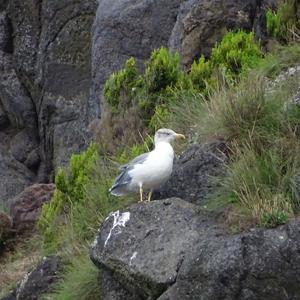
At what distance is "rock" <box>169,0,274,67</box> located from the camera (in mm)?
13867

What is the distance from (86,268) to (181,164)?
4.11 ft

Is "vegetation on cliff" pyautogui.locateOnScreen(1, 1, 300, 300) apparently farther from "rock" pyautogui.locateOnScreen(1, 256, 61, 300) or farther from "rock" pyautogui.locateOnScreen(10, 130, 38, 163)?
"rock" pyautogui.locateOnScreen(10, 130, 38, 163)

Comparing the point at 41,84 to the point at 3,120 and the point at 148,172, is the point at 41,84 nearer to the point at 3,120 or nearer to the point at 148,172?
the point at 3,120

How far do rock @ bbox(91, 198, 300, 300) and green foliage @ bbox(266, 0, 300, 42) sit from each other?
4.37m

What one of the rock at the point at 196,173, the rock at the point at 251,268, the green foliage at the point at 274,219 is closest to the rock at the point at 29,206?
the rock at the point at 196,173

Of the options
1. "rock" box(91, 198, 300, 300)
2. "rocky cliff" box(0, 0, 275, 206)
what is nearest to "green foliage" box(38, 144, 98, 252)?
"rock" box(91, 198, 300, 300)

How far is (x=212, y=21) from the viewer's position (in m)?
13.9

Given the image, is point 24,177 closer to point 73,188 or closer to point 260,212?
point 73,188

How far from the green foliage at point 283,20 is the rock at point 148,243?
4.30 meters

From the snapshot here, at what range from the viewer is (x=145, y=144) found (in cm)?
1137

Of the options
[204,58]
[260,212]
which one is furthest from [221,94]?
[204,58]

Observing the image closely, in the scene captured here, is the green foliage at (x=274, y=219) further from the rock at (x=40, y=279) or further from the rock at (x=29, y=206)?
the rock at (x=29, y=206)

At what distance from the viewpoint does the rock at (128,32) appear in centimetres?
1600

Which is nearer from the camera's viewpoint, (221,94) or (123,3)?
(221,94)
